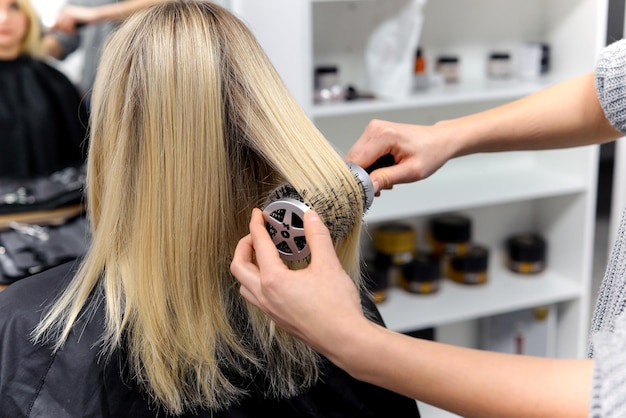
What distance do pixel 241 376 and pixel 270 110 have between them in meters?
0.37

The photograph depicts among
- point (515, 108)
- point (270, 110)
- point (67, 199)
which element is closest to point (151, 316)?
point (270, 110)

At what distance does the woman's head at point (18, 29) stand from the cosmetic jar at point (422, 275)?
122 cm

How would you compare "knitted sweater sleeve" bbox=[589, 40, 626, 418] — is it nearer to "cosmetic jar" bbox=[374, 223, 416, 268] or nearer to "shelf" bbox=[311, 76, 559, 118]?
"shelf" bbox=[311, 76, 559, 118]

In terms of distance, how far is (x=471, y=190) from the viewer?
221 cm

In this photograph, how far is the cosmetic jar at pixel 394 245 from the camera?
2234 mm

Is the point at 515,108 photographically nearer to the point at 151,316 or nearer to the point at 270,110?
the point at 270,110

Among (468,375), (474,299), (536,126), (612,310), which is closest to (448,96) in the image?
(474,299)

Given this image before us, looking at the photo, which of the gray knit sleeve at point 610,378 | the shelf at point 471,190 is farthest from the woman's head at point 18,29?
the gray knit sleeve at point 610,378

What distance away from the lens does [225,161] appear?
0.97 m

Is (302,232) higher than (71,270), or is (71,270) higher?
(302,232)

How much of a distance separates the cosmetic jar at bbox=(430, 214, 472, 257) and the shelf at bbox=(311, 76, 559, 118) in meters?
0.40

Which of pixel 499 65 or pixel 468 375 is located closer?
pixel 468 375

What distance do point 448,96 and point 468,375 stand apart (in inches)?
54.6

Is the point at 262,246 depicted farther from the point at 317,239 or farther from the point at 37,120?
the point at 37,120
